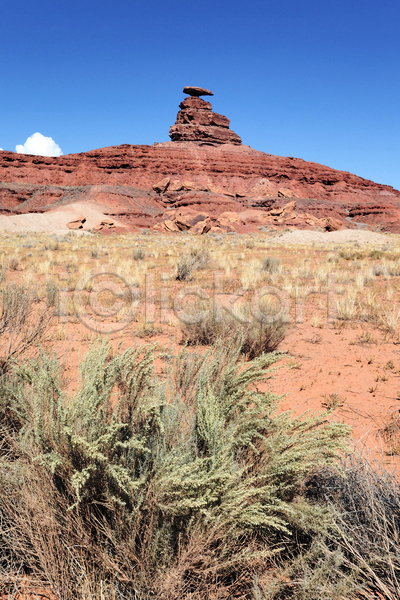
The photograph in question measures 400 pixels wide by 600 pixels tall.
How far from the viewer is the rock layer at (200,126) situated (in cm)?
6750

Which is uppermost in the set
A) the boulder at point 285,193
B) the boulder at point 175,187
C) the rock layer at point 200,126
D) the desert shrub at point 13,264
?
the rock layer at point 200,126

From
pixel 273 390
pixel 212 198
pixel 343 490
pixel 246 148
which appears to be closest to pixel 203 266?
pixel 273 390

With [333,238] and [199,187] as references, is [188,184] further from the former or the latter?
[333,238]

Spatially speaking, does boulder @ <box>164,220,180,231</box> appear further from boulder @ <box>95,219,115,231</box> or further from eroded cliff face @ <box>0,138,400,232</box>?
boulder @ <box>95,219,115,231</box>

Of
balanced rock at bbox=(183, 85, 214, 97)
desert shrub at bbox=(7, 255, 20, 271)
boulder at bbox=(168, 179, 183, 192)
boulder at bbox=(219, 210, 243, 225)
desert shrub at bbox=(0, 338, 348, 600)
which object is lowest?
desert shrub at bbox=(0, 338, 348, 600)

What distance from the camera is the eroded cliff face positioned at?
1834 inches

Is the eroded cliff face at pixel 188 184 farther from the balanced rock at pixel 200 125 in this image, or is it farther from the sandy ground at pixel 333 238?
the sandy ground at pixel 333 238

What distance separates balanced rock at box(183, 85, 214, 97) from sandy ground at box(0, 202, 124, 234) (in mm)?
49546

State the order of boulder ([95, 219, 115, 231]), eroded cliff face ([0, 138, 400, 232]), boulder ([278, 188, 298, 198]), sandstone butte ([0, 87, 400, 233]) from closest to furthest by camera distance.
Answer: boulder ([95, 219, 115, 231]) → sandstone butte ([0, 87, 400, 233]) → eroded cliff face ([0, 138, 400, 232]) → boulder ([278, 188, 298, 198])

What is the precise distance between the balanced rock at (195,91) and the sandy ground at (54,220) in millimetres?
49546

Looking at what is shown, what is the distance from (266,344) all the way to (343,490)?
2.81 m

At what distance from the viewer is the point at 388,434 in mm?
2936

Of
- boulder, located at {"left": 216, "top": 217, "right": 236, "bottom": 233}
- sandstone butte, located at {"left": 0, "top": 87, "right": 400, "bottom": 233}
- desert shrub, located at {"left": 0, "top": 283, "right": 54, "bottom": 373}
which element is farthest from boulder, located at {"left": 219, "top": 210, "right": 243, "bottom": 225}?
desert shrub, located at {"left": 0, "top": 283, "right": 54, "bottom": 373}

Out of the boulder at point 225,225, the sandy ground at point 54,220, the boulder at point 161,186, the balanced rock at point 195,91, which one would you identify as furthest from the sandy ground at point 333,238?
the balanced rock at point 195,91
